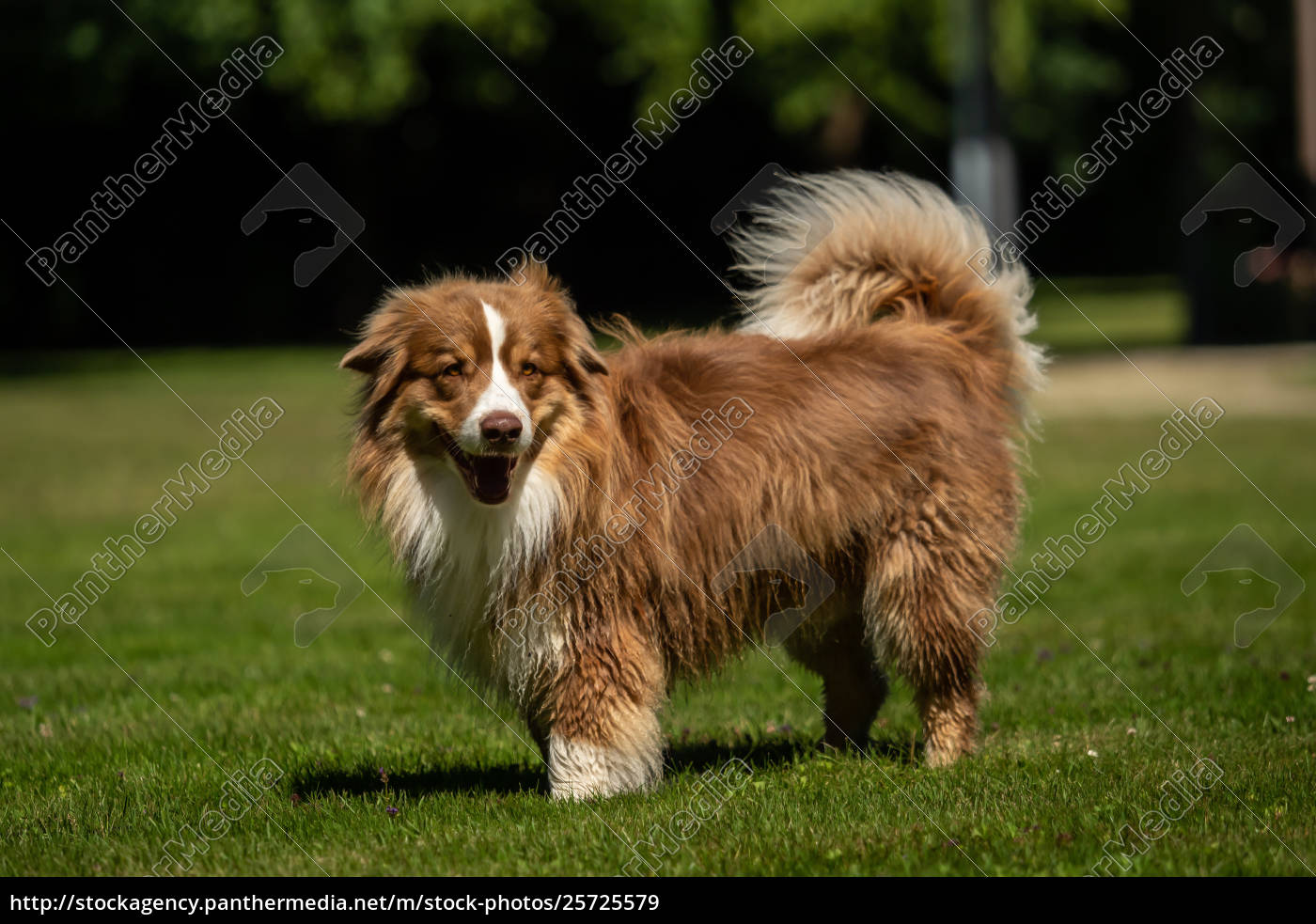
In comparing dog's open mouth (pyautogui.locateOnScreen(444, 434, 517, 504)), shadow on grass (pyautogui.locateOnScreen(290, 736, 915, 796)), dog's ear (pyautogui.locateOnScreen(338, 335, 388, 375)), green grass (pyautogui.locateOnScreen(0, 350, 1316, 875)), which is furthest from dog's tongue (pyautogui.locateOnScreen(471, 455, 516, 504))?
shadow on grass (pyautogui.locateOnScreen(290, 736, 915, 796))

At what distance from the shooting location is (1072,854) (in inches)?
174

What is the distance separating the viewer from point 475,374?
16.0 ft

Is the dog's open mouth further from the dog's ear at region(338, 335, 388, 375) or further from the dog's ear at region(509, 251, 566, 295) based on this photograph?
the dog's ear at region(509, 251, 566, 295)

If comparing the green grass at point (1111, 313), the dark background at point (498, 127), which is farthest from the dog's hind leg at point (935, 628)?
the dark background at point (498, 127)

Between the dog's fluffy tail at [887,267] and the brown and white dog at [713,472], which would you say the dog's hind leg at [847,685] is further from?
the dog's fluffy tail at [887,267]

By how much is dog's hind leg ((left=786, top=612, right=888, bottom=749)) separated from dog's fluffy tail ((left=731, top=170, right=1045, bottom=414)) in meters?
1.34

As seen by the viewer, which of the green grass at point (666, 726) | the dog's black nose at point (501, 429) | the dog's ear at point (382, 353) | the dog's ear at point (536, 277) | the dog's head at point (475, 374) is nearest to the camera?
the green grass at point (666, 726)

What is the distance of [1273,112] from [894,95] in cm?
2342

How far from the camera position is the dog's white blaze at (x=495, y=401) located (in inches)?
186

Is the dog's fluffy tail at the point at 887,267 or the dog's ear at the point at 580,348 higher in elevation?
the dog's fluffy tail at the point at 887,267

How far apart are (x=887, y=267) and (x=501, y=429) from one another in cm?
230

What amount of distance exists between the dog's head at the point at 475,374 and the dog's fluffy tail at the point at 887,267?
1.42 meters

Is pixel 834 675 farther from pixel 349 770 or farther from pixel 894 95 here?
pixel 894 95

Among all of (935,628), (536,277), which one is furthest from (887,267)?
(536,277)
